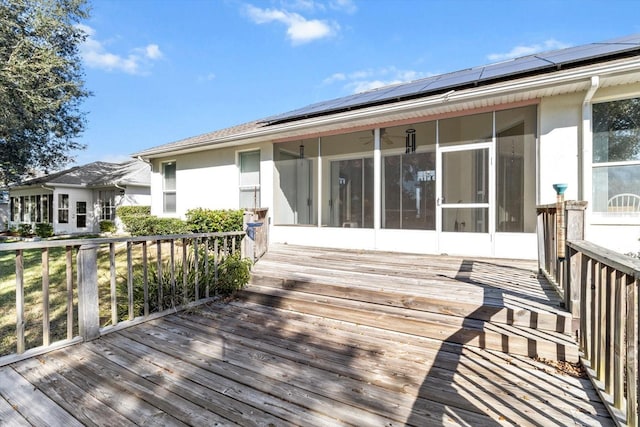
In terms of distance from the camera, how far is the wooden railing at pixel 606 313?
5.03 ft

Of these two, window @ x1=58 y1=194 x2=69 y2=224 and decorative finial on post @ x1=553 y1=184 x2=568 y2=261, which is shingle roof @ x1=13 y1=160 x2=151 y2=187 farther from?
decorative finial on post @ x1=553 y1=184 x2=568 y2=261

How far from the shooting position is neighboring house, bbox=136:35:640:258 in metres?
4.53

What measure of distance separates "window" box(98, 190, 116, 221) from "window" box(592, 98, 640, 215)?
60.6 ft

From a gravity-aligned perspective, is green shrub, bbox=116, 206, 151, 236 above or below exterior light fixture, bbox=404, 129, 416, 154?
below

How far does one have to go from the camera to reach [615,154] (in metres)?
4.54

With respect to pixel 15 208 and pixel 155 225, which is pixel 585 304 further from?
pixel 15 208

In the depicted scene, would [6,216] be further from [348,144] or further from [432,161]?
[432,161]

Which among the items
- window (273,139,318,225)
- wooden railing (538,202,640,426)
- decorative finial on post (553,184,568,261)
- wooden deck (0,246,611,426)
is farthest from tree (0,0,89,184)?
wooden railing (538,202,640,426)

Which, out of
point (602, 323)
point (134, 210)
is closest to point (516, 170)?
point (602, 323)

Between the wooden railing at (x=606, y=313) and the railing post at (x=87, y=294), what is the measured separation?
149 inches

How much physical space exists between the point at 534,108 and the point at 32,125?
604 inches

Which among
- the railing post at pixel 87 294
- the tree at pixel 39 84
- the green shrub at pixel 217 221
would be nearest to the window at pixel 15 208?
the tree at pixel 39 84

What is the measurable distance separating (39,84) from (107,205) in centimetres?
705

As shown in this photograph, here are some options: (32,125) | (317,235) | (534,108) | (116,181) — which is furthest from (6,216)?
(534,108)
